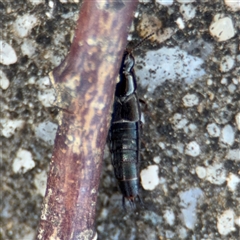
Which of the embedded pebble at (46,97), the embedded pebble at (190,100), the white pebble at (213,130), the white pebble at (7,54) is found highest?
the white pebble at (7,54)

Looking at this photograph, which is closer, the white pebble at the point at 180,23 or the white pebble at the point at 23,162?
the white pebble at the point at 180,23

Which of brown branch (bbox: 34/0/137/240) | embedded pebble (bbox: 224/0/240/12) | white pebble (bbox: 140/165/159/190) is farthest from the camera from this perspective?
white pebble (bbox: 140/165/159/190)

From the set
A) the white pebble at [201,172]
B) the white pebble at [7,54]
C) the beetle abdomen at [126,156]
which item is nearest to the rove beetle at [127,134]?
the beetle abdomen at [126,156]

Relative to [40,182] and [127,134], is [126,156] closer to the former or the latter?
[127,134]

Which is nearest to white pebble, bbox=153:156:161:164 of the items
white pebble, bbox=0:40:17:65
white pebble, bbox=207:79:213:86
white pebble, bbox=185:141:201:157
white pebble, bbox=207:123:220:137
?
white pebble, bbox=185:141:201:157

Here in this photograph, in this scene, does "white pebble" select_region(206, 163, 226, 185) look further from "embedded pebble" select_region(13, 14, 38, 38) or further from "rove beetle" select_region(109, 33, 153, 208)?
"embedded pebble" select_region(13, 14, 38, 38)

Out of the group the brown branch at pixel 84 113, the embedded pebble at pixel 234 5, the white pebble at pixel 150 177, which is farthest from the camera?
the white pebble at pixel 150 177

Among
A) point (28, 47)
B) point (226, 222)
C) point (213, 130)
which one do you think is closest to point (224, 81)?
point (213, 130)

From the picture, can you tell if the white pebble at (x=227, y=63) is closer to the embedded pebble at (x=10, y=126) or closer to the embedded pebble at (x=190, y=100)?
the embedded pebble at (x=190, y=100)
